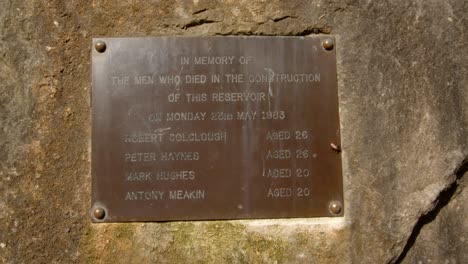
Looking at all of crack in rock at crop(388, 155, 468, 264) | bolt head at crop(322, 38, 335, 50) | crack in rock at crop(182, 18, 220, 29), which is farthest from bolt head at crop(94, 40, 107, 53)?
crack in rock at crop(388, 155, 468, 264)

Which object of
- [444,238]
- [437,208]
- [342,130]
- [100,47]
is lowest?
[444,238]

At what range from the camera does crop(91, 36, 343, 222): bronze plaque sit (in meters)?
1.68

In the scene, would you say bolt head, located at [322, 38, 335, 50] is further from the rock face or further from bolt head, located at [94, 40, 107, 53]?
bolt head, located at [94, 40, 107, 53]

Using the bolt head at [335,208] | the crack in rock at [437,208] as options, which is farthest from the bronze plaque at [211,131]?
the crack in rock at [437,208]

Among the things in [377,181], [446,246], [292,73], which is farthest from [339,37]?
[446,246]

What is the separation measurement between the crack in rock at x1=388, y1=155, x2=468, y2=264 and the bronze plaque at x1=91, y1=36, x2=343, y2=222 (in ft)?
0.92

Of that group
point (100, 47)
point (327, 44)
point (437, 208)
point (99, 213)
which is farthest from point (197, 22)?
point (437, 208)

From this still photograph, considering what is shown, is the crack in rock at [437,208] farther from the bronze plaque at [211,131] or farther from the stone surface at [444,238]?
the bronze plaque at [211,131]

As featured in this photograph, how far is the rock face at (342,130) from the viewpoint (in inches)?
65.2

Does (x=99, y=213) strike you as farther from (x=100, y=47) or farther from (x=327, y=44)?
A: (x=327, y=44)

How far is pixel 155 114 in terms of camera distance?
1.70 meters

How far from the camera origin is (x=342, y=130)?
5.70 ft

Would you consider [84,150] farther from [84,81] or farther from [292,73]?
[292,73]

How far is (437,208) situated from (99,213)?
122 cm
